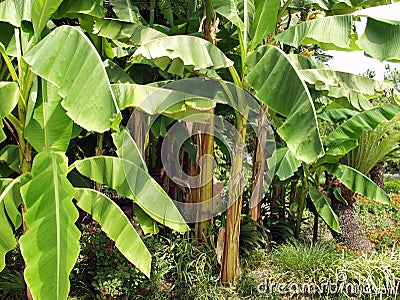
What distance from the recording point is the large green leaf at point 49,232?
299 cm

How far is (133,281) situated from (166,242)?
0.95 metres

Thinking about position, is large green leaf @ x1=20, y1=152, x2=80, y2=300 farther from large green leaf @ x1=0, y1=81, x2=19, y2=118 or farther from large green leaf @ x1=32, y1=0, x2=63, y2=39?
large green leaf @ x1=32, y1=0, x2=63, y2=39

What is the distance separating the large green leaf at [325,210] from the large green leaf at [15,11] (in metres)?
4.25

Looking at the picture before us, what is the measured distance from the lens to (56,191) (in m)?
3.21

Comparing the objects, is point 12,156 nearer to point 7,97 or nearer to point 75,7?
point 7,97

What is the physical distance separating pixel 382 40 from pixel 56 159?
9.90ft

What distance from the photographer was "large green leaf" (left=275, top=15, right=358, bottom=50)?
3.91 m

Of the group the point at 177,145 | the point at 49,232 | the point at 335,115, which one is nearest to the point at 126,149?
the point at 49,232

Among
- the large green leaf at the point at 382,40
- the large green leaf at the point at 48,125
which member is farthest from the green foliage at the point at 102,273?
the large green leaf at the point at 382,40

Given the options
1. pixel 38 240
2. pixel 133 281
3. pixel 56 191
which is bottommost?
pixel 133 281

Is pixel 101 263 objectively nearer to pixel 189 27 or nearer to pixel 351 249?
pixel 189 27

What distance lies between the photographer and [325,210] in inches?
226

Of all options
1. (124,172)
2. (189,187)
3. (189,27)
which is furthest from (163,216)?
(189,27)

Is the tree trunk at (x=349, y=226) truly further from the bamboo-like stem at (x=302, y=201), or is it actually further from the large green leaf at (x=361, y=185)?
the large green leaf at (x=361, y=185)
